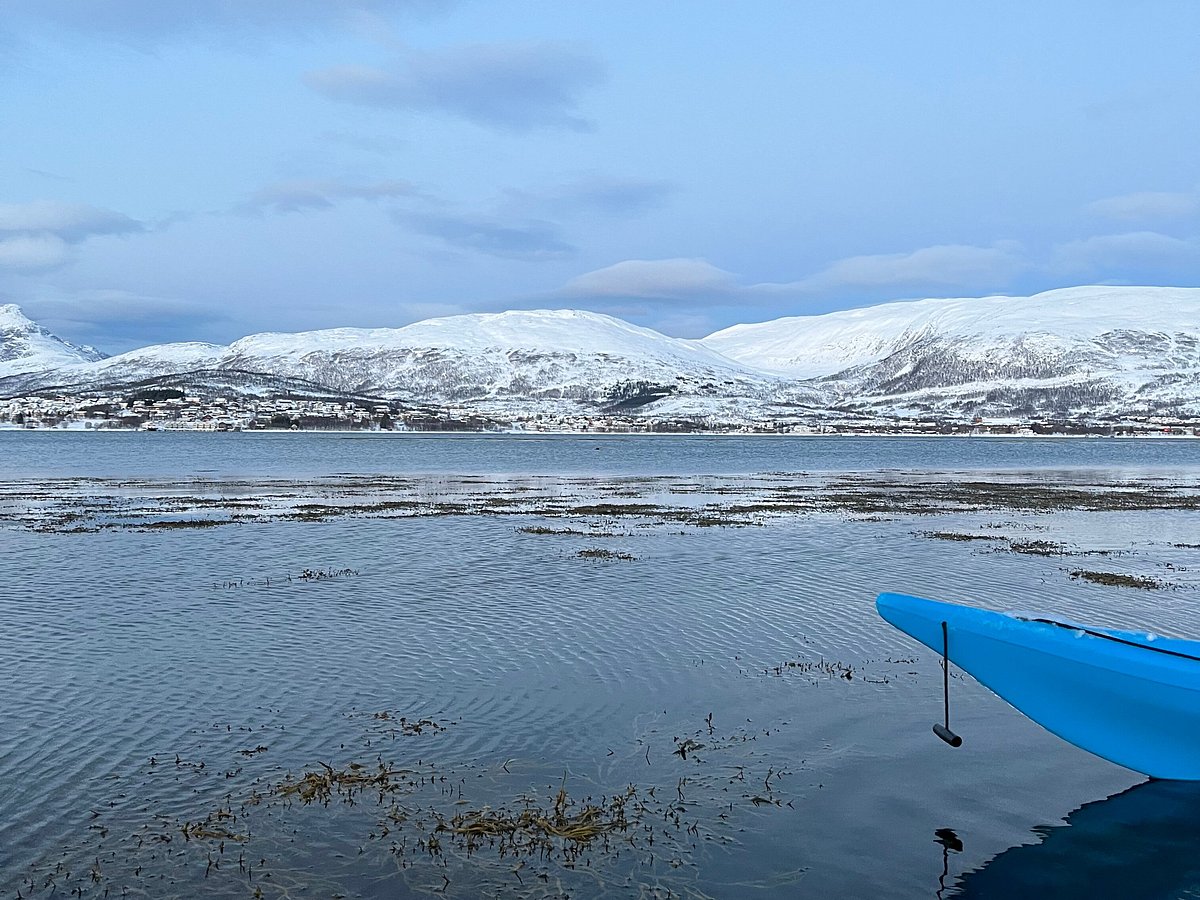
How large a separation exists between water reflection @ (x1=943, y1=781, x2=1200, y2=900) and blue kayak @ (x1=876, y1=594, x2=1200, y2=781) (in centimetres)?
71

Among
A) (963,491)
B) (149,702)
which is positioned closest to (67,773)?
(149,702)

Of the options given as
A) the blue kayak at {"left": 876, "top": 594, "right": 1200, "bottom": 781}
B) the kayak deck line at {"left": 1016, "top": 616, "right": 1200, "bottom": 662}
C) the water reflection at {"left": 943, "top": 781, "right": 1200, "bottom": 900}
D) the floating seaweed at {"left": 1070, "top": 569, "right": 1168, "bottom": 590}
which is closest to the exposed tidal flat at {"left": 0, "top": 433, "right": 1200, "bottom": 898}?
the water reflection at {"left": 943, "top": 781, "right": 1200, "bottom": 900}

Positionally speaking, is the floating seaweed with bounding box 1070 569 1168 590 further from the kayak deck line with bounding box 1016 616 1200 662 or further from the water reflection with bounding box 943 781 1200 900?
the water reflection with bounding box 943 781 1200 900

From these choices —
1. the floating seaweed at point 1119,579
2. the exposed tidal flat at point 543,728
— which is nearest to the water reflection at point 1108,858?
the exposed tidal flat at point 543,728

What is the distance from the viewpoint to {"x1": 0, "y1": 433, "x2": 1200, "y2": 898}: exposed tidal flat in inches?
433

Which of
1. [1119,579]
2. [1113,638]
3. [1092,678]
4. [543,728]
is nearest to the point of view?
[1092,678]

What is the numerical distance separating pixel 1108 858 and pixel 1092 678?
2491mm

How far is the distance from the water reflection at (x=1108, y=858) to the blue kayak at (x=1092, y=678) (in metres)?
0.71

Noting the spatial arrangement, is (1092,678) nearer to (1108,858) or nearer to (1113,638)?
(1113,638)

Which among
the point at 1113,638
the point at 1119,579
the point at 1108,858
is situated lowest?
the point at 1108,858

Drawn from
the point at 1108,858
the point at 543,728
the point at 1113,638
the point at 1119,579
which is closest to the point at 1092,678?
the point at 1113,638

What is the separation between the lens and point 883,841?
1159 cm

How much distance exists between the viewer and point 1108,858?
37.6ft

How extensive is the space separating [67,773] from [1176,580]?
2928 centimetres
